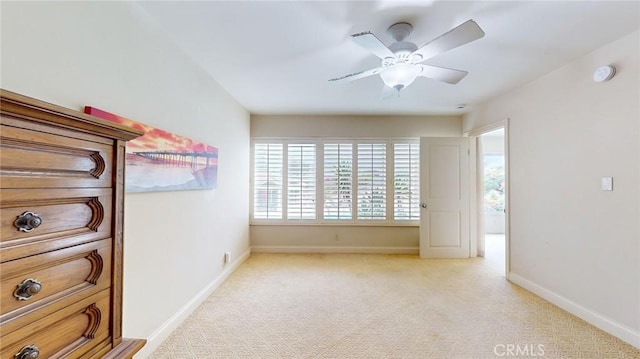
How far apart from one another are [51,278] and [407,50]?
2.14 metres

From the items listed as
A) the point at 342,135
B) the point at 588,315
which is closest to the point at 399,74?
the point at 342,135

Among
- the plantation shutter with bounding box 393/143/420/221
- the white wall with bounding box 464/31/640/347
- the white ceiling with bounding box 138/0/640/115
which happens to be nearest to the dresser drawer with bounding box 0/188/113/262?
the white ceiling with bounding box 138/0/640/115

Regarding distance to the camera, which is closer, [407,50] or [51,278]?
[51,278]

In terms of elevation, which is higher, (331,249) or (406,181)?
(406,181)

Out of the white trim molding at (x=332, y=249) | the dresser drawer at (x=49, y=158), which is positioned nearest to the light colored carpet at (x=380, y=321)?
the white trim molding at (x=332, y=249)

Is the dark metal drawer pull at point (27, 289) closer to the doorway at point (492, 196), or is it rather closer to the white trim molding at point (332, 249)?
the white trim molding at point (332, 249)

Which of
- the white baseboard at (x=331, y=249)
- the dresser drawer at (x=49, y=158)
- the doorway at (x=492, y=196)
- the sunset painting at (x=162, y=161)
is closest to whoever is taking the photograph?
the dresser drawer at (x=49, y=158)

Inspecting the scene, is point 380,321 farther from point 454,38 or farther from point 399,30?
point 399,30

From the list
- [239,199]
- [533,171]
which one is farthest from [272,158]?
[533,171]

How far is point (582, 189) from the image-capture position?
2.46m

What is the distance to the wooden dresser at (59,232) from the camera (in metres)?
0.68

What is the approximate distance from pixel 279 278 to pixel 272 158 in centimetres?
199

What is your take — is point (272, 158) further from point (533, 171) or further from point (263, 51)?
point (533, 171)

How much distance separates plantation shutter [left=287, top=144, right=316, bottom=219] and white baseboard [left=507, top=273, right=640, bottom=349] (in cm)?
298
